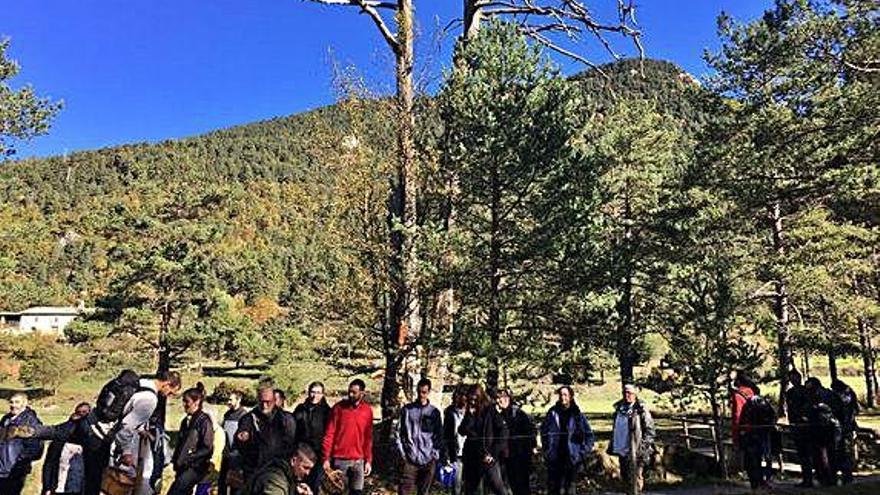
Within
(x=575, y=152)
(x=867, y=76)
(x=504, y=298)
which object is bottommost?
(x=504, y=298)

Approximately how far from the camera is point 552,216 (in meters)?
11.4

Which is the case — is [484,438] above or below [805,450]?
above

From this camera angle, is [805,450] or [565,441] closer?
[565,441]

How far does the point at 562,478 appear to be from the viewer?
923 cm

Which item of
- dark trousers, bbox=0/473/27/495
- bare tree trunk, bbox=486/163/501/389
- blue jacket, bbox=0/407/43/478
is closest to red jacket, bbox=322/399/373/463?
blue jacket, bbox=0/407/43/478

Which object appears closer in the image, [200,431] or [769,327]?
[200,431]

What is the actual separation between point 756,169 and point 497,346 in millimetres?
8399

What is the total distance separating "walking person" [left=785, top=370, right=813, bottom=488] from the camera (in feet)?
33.3

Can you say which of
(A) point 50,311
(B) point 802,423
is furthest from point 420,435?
(A) point 50,311

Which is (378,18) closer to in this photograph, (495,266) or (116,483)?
(495,266)

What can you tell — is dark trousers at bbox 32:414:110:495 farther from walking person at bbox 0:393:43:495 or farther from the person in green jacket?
the person in green jacket

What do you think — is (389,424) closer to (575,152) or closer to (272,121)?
(575,152)

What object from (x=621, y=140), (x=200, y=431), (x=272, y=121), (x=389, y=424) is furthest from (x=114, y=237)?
(x=272, y=121)

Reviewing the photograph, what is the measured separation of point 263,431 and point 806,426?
25.6 ft
